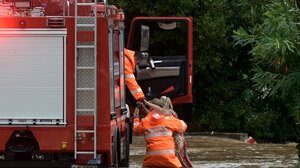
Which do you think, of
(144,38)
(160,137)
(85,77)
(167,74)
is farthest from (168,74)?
(85,77)

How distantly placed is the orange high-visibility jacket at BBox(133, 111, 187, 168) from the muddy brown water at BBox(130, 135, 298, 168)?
221 cm

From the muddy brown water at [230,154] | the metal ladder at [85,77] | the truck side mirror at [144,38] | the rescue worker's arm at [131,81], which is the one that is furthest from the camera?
the muddy brown water at [230,154]

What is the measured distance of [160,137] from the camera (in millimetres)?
9555

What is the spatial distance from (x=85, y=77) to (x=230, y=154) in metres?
6.55

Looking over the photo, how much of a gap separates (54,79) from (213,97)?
1218cm

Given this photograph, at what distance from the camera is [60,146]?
802 cm

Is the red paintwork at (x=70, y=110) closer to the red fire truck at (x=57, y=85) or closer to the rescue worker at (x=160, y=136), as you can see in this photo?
the red fire truck at (x=57, y=85)

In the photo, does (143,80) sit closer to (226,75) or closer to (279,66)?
(279,66)

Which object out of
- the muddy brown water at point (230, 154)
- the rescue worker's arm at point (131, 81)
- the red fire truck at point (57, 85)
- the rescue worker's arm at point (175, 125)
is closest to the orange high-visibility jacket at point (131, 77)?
the rescue worker's arm at point (131, 81)

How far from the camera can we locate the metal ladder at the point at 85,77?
7.99 metres

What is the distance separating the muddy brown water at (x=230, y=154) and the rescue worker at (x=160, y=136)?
7.25 feet

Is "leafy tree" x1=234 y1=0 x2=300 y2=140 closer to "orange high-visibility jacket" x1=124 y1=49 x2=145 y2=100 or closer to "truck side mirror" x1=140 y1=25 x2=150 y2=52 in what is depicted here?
"orange high-visibility jacket" x1=124 y1=49 x2=145 y2=100

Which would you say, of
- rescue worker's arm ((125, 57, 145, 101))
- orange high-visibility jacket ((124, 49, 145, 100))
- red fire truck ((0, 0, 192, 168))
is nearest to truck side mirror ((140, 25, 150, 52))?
orange high-visibility jacket ((124, 49, 145, 100))

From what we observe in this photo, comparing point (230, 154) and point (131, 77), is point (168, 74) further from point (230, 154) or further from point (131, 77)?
point (230, 154)
